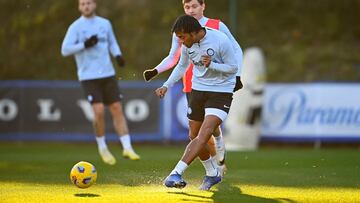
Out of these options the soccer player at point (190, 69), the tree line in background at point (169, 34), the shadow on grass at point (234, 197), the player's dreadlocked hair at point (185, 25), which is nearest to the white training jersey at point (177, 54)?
the soccer player at point (190, 69)

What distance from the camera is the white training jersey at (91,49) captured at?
12.0 meters

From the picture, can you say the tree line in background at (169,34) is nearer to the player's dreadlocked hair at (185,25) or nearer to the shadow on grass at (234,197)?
the shadow on grass at (234,197)

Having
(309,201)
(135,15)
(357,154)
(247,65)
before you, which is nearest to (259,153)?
(357,154)

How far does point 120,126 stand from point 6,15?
1075 cm

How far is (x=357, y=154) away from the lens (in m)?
14.8

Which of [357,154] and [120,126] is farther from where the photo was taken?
[357,154]

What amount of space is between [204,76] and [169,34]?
1375cm

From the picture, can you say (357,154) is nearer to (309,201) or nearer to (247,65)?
(247,65)

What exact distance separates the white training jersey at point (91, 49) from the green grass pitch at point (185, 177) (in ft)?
4.52

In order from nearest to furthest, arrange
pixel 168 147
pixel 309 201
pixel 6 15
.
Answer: pixel 309 201, pixel 168 147, pixel 6 15

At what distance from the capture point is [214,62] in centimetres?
816

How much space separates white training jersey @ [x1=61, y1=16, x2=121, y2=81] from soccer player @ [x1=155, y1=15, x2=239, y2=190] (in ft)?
11.9

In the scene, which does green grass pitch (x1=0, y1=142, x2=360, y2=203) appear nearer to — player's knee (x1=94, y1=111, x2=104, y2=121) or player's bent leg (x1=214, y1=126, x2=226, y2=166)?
player's bent leg (x1=214, y1=126, x2=226, y2=166)

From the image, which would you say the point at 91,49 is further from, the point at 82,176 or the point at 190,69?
the point at 82,176
